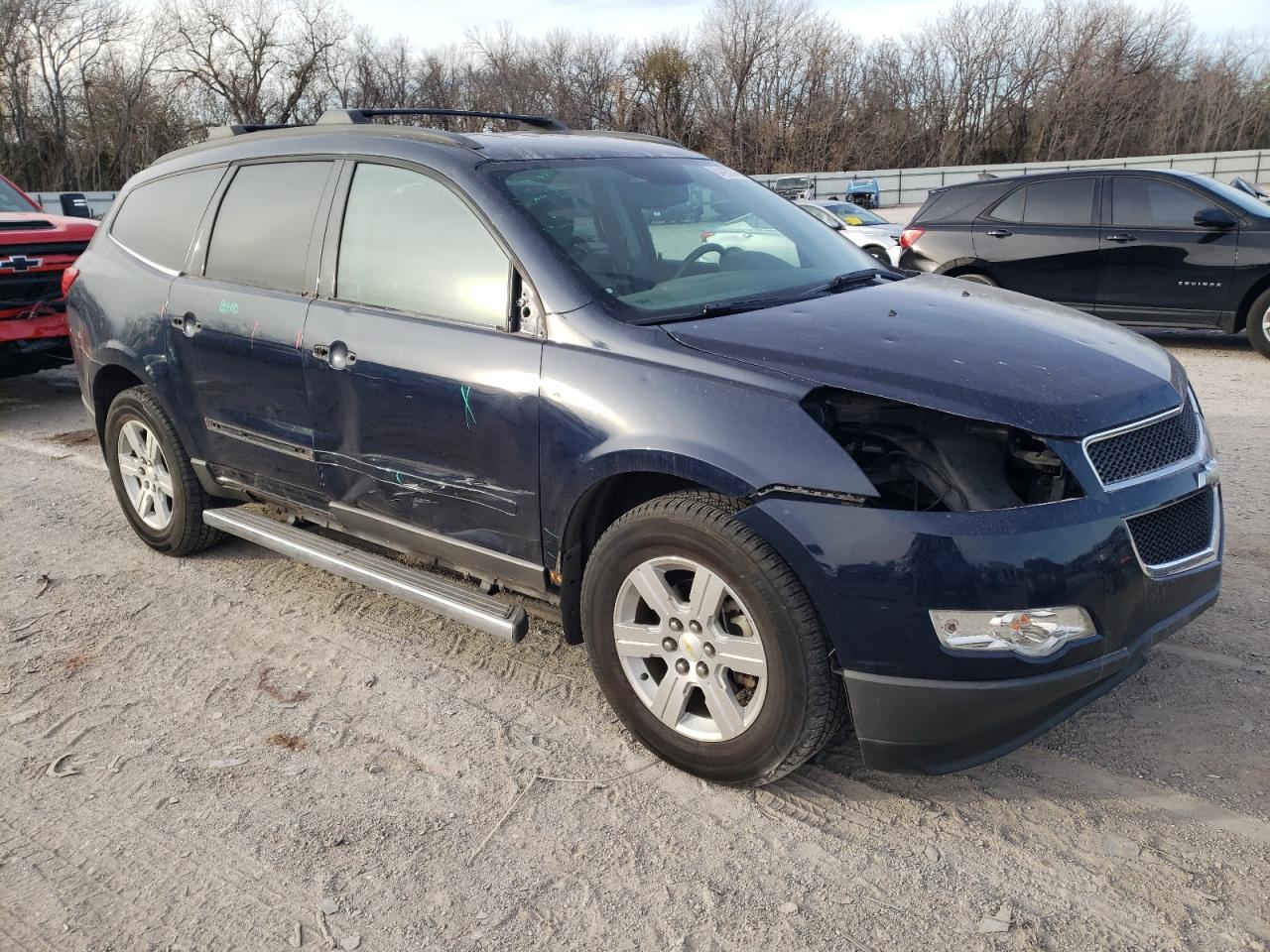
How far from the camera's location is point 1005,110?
5394cm

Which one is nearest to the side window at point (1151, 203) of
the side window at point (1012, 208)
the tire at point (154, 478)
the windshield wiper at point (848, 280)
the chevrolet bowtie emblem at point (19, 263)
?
the side window at point (1012, 208)

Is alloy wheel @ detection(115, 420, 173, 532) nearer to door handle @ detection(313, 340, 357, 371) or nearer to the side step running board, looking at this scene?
the side step running board

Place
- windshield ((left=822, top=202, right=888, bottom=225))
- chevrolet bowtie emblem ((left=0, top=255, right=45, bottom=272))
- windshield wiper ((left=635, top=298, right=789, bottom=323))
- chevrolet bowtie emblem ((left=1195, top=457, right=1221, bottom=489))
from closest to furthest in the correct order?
chevrolet bowtie emblem ((left=1195, top=457, right=1221, bottom=489)) < windshield wiper ((left=635, top=298, right=789, bottom=323)) < chevrolet bowtie emblem ((left=0, top=255, right=45, bottom=272)) < windshield ((left=822, top=202, right=888, bottom=225))

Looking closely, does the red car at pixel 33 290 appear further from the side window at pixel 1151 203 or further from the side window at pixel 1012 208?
the side window at pixel 1151 203

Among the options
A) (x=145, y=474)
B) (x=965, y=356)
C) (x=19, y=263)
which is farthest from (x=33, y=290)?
(x=965, y=356)

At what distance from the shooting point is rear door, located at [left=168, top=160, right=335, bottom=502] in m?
3.92

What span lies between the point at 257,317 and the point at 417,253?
0.84 metres

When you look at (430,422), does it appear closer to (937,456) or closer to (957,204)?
(937,456)

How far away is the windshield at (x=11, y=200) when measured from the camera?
8.98 metres

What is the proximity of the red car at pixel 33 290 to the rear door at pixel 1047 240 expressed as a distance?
8.15 m

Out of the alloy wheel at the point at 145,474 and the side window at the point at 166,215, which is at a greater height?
the side window at the point at 166,215

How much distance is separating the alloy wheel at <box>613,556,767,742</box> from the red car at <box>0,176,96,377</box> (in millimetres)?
6965

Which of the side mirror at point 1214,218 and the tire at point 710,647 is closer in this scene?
the tire at point 710,647

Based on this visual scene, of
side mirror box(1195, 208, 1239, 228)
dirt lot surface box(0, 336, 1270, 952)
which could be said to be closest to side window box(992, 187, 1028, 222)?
side mirror box(1195, 208, 1239, 228)
